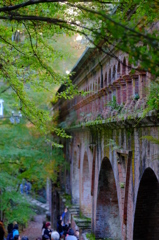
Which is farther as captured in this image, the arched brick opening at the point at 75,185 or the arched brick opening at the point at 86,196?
the arched brick opening at the point at 75,185

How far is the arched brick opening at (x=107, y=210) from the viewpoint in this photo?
1454cm

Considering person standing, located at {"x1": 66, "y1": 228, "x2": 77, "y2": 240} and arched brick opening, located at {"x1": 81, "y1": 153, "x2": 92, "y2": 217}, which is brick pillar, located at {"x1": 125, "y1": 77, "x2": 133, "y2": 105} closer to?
person standing, located at {"x1": 66, "y1": 228, "x2": 77, "y2": 240}

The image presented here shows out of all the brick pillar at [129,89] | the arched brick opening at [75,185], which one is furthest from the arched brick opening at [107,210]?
the arched brick opening at [75,185]

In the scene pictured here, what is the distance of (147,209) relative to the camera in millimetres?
9117

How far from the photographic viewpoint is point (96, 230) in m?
Answer: 15.3

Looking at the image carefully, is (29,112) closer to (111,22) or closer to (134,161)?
(134,161)

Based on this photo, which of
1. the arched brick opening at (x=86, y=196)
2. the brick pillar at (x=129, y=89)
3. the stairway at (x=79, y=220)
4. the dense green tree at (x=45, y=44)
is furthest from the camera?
the arched brick opening at (x=86, y=196)

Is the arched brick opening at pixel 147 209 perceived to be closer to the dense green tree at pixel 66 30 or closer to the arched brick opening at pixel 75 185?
the dense green tree at pixel 66 30

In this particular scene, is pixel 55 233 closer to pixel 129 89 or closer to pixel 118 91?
pixel 118 91

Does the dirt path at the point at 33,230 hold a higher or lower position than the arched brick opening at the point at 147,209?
lower

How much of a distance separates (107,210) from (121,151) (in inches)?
216

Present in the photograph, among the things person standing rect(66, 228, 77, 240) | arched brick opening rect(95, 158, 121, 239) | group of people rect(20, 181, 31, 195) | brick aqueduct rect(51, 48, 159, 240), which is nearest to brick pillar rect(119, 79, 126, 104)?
brick aqueduct rect(51, 48, 159, 240)

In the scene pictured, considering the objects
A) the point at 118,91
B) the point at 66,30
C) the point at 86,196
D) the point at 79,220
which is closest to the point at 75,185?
the point at 86,196

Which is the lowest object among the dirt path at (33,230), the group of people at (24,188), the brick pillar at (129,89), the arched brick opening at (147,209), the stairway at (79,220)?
the dirt path at (33,230)
